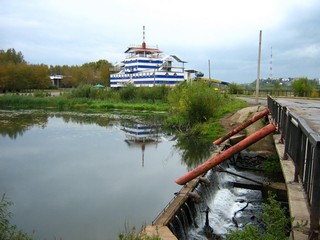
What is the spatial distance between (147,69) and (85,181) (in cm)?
6085

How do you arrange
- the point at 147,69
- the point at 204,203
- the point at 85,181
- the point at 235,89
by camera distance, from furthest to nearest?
the point at 147,69
the point at 235,89
the point at 85,181
the point at 204,203

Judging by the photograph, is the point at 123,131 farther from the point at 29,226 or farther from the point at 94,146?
the point at 29,226

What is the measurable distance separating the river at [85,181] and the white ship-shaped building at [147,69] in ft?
144

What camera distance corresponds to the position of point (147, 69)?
73312 mm

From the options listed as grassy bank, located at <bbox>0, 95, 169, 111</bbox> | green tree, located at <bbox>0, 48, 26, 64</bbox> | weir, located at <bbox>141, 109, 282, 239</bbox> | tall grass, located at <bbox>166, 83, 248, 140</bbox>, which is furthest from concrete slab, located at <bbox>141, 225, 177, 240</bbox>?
green tree, located at <bbox>0, 48, 26, 64</bbox>

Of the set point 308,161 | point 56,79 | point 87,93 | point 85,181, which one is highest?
point 56,79

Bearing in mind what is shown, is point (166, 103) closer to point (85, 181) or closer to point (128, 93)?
point (128, 93)

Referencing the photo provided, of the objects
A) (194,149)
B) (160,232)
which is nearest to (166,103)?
(194,149)

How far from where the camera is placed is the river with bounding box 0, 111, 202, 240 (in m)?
10.1

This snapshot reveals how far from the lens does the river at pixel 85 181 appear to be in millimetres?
10133

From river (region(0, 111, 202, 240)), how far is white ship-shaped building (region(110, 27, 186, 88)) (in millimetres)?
43743

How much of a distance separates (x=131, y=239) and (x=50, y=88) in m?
98.3

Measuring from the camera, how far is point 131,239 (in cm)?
579

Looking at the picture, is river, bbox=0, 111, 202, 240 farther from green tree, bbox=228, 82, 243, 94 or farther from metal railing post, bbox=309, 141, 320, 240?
green tree, bbox=228, 82, 243, 94
